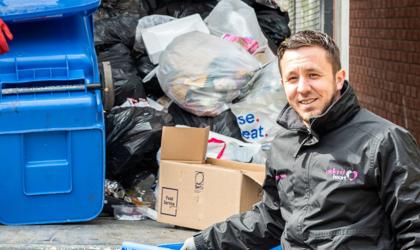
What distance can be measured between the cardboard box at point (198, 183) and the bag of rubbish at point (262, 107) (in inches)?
20.8

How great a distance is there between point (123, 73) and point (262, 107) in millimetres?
1031

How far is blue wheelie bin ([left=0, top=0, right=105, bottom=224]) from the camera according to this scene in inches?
192

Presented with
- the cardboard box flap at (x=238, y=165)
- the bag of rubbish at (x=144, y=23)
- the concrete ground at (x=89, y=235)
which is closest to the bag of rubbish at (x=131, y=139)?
the concrete ground at (x=89, y=235)

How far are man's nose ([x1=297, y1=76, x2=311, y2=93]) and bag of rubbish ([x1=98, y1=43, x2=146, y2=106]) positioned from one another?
349 cm

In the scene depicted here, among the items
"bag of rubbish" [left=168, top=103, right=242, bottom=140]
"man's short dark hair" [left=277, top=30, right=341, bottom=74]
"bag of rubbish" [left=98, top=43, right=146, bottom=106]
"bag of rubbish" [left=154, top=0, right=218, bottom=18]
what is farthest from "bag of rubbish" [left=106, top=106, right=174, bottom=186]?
"man's short dark hair" [left=277, top=30, right=341, bottom=74]

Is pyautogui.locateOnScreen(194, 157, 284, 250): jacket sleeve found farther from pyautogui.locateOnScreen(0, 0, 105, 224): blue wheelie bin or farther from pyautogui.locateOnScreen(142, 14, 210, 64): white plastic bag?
pyautogui.locateOnScreen(142, 14, 210, 64): white plastic bag

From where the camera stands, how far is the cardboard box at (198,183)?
15.5 ft

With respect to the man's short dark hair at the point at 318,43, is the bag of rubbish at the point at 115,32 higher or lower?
lower

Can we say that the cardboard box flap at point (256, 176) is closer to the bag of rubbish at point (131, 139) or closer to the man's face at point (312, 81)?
the bag of rubbish at point (131, 139)

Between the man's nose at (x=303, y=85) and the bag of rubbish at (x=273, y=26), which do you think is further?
the bag of rubbish at (x=273, y=26)

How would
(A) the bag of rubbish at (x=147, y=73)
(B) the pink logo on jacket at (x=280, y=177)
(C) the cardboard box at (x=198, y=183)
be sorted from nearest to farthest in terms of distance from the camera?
(B) the pink logo on jacket at (x=280, y=177), (C) the cardboard box at (x=198, y=183), (A) the bag of rubbish at (x=147, y=73)

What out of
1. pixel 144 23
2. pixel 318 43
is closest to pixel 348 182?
pixel 318 43

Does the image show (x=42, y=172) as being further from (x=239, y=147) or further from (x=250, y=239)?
(x=250, y=239)

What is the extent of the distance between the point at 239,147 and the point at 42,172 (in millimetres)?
1191
